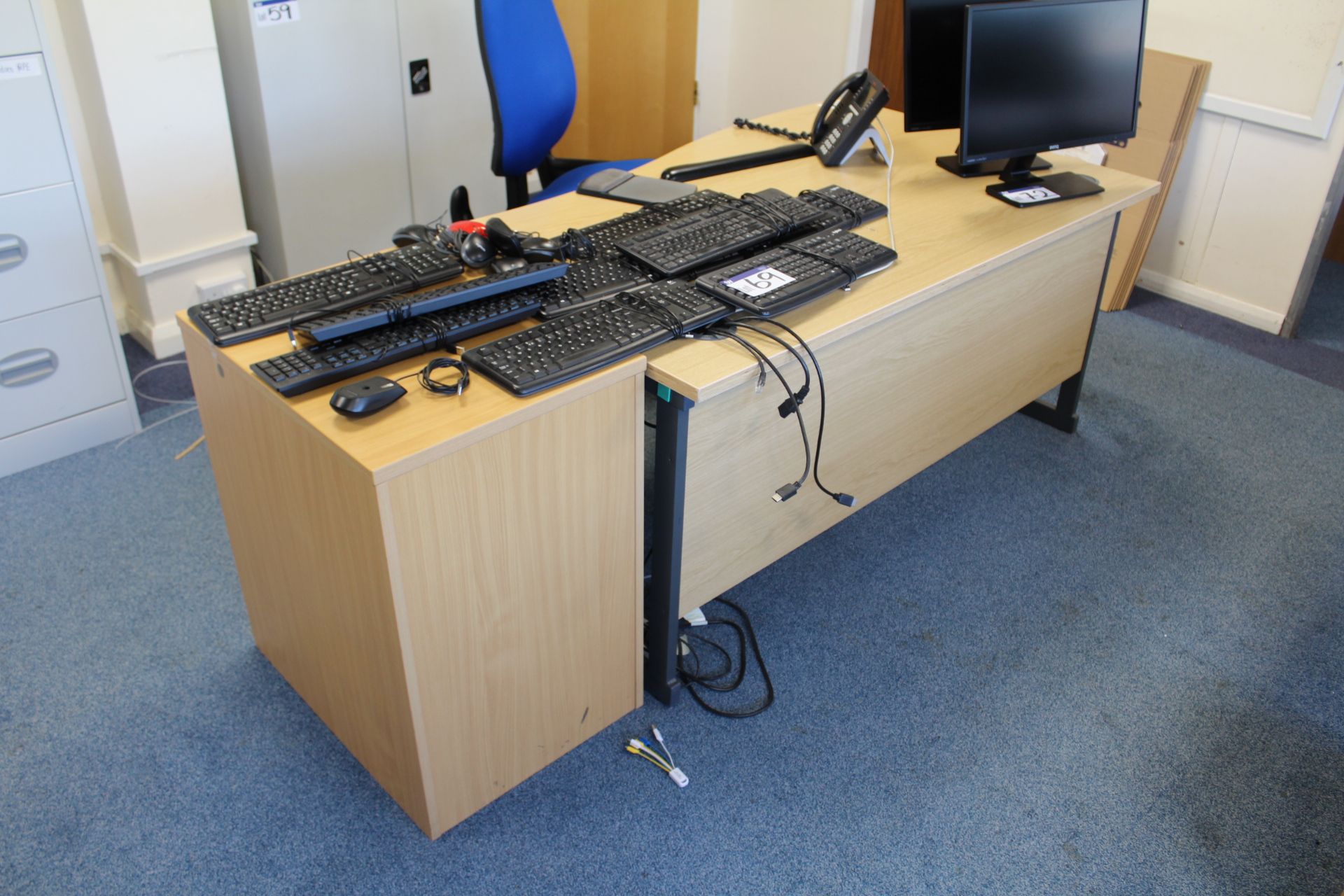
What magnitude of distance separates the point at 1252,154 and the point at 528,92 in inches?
91.2

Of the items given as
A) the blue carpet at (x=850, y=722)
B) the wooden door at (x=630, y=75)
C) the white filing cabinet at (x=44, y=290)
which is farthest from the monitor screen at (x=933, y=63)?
the white filing cabinet at (x=44, y=290)

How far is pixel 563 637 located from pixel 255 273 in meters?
2.12

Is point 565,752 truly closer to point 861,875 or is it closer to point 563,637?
point 563,637

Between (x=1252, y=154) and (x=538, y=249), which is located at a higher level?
(x=538, y=249)

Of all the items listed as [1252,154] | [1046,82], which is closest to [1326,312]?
[1252,154]

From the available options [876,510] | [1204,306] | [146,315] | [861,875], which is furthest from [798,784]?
[1204,306]

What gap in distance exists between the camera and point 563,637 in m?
1.78

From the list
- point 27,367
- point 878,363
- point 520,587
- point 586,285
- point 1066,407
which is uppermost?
point 586,285

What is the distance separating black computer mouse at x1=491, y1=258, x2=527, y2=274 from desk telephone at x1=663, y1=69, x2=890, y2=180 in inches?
27.6

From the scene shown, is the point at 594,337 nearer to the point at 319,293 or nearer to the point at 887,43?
the point at 319,293

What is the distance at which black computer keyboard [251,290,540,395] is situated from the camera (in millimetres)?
1508

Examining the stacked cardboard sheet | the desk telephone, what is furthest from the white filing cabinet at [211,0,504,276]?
the stacked cardboard sheet

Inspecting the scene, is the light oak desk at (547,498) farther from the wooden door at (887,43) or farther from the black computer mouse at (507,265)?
the wooden door at (887,43)

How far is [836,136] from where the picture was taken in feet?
8.22
